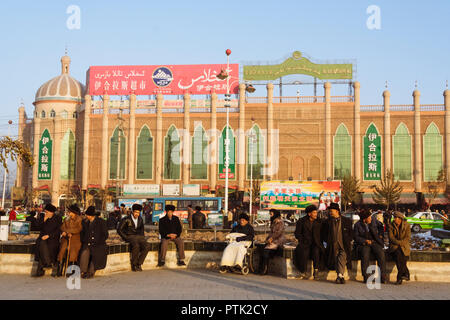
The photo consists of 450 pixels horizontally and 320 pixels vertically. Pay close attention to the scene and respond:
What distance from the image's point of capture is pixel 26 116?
66625 mm

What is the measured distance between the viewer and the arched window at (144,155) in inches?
2143

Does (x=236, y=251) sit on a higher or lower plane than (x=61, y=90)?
lower

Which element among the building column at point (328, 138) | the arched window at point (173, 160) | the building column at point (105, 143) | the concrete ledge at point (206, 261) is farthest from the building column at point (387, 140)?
the concrete ledge at point (206, 261)

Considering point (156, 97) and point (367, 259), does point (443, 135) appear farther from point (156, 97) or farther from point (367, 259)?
point (367, 259)

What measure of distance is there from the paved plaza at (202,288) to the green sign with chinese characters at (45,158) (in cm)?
5102

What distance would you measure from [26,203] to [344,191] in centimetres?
3697

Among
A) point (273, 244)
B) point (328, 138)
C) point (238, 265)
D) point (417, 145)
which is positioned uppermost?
point (328, 138)

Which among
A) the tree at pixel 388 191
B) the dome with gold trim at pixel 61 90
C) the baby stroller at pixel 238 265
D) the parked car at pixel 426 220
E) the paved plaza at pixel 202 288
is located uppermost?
the dome with gold trim at pixel 61 90

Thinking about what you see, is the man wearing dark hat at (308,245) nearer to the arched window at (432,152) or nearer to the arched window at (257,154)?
the arched window at (257,154)

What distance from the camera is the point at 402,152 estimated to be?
51.1m

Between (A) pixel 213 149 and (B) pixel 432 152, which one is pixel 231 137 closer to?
(A) pixel 213 149

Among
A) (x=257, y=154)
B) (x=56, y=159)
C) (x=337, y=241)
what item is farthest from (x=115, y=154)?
(x=337, y=241)

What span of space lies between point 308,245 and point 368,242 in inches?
43.1
